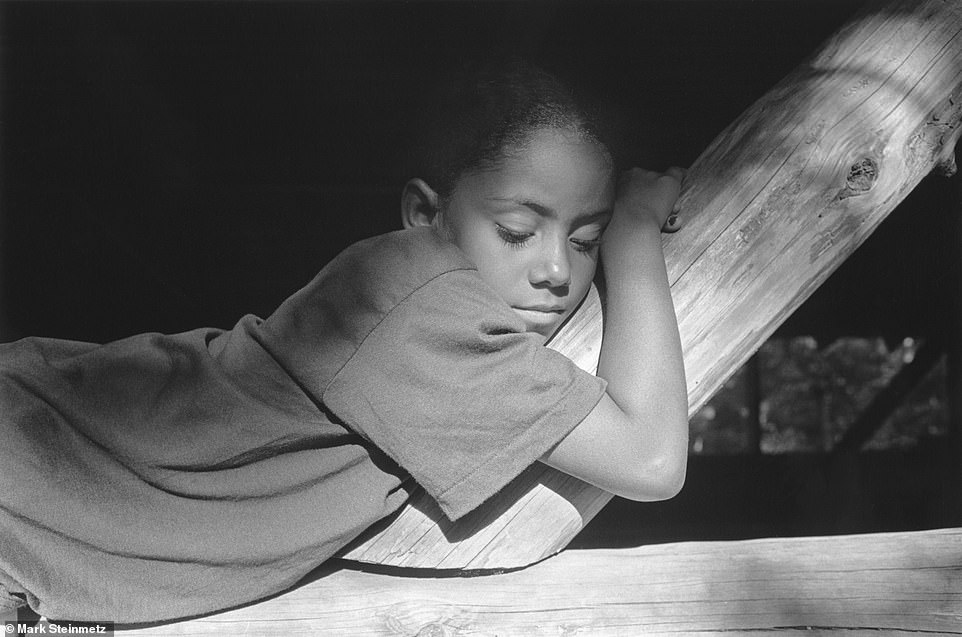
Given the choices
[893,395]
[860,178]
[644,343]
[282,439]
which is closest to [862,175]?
[860,178]

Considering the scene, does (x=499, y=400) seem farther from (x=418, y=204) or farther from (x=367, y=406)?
(x=418, y=204)

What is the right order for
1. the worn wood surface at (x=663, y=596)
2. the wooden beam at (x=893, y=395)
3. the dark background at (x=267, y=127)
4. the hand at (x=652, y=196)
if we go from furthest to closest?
the wooden beam at (x=893, y=395), the dark background at (x=267, y=127), the hand at (x=652, y=196), the worn wood surface at (x=663, y=596)

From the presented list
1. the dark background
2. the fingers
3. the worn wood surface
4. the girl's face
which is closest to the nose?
the girl's face

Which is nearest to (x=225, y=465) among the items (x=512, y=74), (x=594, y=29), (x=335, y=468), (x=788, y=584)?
A: (x=335, y=468)

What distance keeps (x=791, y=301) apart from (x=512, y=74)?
52 cm

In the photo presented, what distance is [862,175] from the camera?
1.34m

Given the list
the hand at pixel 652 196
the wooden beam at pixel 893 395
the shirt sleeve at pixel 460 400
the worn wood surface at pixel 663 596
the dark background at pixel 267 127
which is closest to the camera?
the shirt sleeve at pixel 460 400

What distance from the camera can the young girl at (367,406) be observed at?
1.15 meters

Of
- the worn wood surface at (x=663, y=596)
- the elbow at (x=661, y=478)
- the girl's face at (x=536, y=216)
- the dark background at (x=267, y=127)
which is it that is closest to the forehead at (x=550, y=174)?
the girl's face at (x=536, y=216)

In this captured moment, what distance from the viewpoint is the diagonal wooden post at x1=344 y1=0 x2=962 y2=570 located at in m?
1.28

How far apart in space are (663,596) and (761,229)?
55 cm

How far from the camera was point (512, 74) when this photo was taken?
4.27 feet

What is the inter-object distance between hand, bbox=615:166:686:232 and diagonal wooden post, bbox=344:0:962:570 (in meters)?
0.02

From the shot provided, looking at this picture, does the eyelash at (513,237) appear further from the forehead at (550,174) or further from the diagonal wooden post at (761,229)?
the diagonal wooden post at (761,229)
